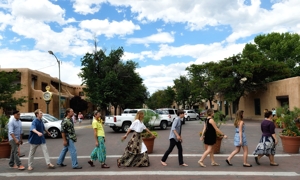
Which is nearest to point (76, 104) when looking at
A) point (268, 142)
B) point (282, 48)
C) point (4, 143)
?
point (282, 48)

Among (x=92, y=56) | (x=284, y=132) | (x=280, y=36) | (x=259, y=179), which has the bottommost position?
(x=259, y=179)

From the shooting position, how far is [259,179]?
6.42m

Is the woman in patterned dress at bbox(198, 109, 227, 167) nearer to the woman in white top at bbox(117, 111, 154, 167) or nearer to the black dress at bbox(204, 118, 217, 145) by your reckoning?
the black dress at bbox(204, 118, 217, 145)

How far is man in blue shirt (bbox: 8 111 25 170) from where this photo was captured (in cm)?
795

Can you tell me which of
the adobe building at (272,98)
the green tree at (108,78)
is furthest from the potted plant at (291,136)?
the green tree at (108,78)

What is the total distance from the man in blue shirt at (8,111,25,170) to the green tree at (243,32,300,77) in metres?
37.6

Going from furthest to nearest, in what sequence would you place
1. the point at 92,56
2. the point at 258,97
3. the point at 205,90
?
the point at 205,90, the point at 92,56, the point at 258,97

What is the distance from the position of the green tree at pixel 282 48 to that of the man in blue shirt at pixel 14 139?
123 feet

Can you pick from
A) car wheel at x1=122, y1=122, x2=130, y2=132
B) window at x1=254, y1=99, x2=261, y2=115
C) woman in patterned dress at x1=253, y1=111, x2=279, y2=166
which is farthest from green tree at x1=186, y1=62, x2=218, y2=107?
woman in patterned dress at x1=253, y1=111, x2=279, y2=166

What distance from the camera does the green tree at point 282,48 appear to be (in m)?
41.9

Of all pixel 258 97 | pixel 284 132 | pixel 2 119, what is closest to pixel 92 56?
pixel 258 97

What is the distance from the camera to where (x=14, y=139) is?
311 inches

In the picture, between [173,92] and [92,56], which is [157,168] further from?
[173,92]

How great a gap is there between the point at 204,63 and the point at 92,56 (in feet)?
61.0
